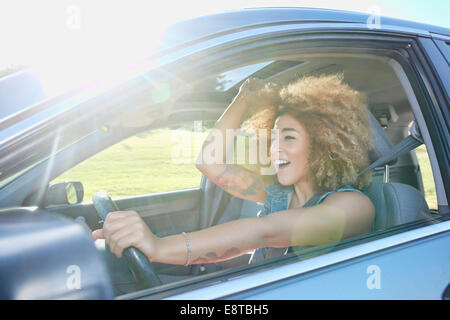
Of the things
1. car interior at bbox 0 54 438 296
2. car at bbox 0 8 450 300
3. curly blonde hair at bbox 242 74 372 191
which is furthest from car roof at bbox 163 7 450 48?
curly blonde hair at bbox 242 74 372 191

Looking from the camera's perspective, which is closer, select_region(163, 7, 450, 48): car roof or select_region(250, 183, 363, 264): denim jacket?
select_region(163, 7, 450, 48): car roof

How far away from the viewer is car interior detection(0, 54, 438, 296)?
1.67 metres

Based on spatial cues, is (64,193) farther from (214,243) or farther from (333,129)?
(333,129)

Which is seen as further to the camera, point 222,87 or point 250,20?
point 222,87

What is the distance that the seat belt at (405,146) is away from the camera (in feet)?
5.70

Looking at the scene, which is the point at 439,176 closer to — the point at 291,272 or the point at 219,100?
the point at 291,272

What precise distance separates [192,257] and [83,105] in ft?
2.13

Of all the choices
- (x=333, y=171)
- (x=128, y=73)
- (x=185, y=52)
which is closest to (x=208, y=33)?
(x=185, y=52)

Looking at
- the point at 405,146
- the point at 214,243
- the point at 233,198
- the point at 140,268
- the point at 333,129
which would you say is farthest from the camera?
the point at 233,198

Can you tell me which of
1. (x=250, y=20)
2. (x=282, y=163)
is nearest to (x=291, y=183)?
(x=282, y=163)

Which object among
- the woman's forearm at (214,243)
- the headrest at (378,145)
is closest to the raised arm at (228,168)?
the headrest at (378,145)

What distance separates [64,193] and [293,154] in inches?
57.3

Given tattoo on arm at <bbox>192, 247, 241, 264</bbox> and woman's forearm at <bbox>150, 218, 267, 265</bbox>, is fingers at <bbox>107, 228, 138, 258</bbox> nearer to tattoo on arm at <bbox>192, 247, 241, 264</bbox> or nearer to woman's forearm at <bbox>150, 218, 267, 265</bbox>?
woman's forearm at <bbox>150, 218, 267, 265</bbox>

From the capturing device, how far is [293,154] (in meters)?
1.94
